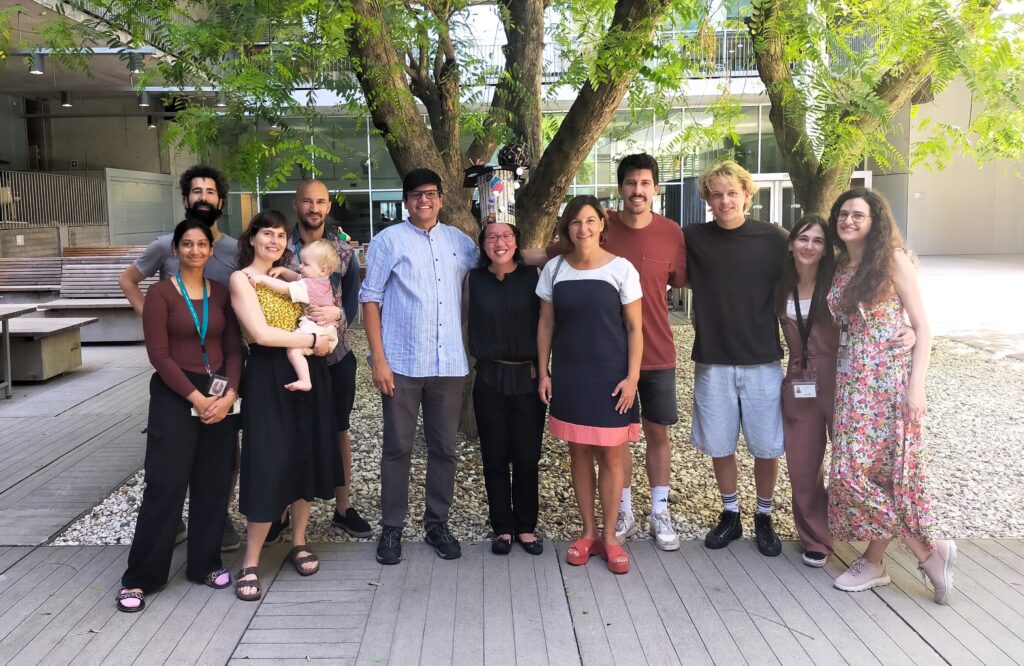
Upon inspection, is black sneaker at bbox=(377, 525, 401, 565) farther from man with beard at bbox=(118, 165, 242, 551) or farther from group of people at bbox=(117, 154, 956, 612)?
man with beard at bbox=(118, 165, 242, 551)

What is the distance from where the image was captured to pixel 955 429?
25.2 ft

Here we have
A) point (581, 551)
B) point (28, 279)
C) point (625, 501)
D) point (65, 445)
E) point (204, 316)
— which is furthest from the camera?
point (28, 279)

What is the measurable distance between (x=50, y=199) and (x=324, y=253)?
2202cm

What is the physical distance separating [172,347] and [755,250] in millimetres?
2823

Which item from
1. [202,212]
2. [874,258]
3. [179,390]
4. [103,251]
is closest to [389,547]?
[179,390]

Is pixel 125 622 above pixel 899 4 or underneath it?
underneath

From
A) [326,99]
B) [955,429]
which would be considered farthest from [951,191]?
[955,429]

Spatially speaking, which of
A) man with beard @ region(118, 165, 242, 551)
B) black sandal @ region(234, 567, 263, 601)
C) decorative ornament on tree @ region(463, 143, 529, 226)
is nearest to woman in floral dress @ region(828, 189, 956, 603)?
decorative ornament on tree @ region(463, 143, 529, 226)

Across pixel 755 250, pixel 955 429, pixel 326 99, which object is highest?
pixel 326 99

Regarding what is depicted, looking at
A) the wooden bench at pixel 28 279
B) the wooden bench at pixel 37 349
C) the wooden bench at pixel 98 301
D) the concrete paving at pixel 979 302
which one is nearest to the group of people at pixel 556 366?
the wooden bench at pixel 37 349

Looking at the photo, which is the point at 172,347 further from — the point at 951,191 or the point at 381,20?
the point at 951,191

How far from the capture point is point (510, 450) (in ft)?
14.8

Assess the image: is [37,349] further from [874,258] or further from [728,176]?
[874,258]

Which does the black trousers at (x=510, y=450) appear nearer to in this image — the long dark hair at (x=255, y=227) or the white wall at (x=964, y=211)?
the long dark hair at (x=255, y=227)
